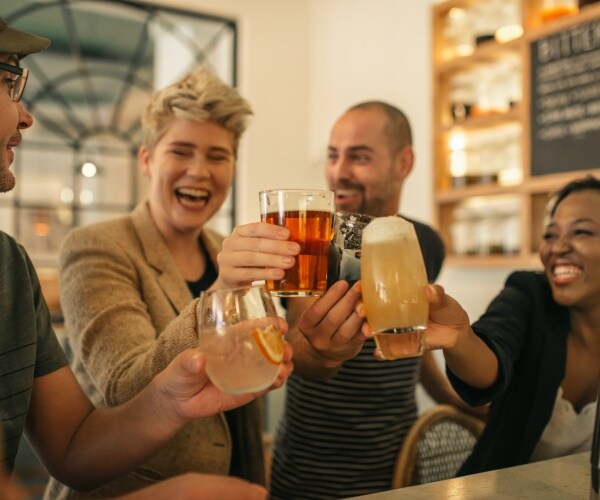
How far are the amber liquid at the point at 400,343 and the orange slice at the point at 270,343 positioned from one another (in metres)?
0.16

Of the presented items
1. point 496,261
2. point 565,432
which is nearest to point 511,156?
point 496,261

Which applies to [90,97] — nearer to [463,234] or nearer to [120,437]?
[463,234]

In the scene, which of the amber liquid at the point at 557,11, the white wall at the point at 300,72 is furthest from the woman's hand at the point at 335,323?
the white wall at the point at 300,72

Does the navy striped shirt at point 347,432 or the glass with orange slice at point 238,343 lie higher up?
the glass with orange slice at point 238,343

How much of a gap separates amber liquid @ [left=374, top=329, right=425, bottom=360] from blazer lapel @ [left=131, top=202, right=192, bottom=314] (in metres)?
0.65

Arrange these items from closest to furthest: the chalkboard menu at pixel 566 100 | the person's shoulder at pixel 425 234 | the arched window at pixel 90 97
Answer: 1. the person's shoulder at pixel 425 234
2. the chalkboard menu at pixel 566 100
3. the arched window at pixel 90 97

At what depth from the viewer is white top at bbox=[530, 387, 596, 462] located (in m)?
1.38

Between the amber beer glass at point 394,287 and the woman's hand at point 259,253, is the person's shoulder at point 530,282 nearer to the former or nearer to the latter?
the amber beer glass at point 394,287

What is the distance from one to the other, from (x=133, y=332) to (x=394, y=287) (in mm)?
611

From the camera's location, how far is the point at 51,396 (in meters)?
1.23

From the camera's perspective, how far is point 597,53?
248 centimetres

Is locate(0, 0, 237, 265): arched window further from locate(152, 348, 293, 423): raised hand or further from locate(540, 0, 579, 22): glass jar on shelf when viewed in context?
locate(152, 348, 293, 423): raised hand

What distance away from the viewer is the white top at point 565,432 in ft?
4.53

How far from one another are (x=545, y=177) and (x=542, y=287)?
1.20 m
